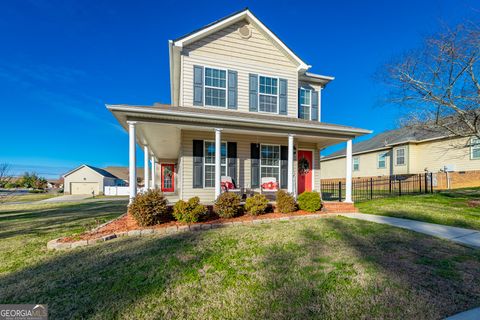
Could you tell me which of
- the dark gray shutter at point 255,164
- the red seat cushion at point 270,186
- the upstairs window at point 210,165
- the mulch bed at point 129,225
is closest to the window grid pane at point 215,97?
the upstairs window at point 210,165

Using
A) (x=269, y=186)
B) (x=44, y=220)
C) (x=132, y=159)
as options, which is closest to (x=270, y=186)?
(x=269, y=186)

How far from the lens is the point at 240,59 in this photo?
10.0m

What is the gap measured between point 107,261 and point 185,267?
5.05 ft

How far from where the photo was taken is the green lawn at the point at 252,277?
9.29 feet

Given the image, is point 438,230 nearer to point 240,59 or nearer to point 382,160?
point 240,59

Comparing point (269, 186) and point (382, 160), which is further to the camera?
point (382, 160)

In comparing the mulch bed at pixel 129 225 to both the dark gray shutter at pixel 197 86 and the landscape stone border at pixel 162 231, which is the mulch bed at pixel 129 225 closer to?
the landscape stone border at pixel 162 231

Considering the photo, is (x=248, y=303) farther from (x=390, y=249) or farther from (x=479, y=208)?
(x=479, y=208)

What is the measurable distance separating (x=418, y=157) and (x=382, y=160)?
3.08 meters

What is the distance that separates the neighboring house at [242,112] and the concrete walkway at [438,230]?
324 centimetres

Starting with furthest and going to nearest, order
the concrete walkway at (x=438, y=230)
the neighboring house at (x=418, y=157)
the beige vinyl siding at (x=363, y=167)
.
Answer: the beige vinyl siding at (x=363, y=167) → the neighboring house at (x=418, y=157) → the concrete walkway at (x=438, y=230)

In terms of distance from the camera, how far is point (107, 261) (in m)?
4.33

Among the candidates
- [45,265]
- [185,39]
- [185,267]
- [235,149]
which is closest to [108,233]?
[45,265]

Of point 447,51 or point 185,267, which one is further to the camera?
point 447,51
